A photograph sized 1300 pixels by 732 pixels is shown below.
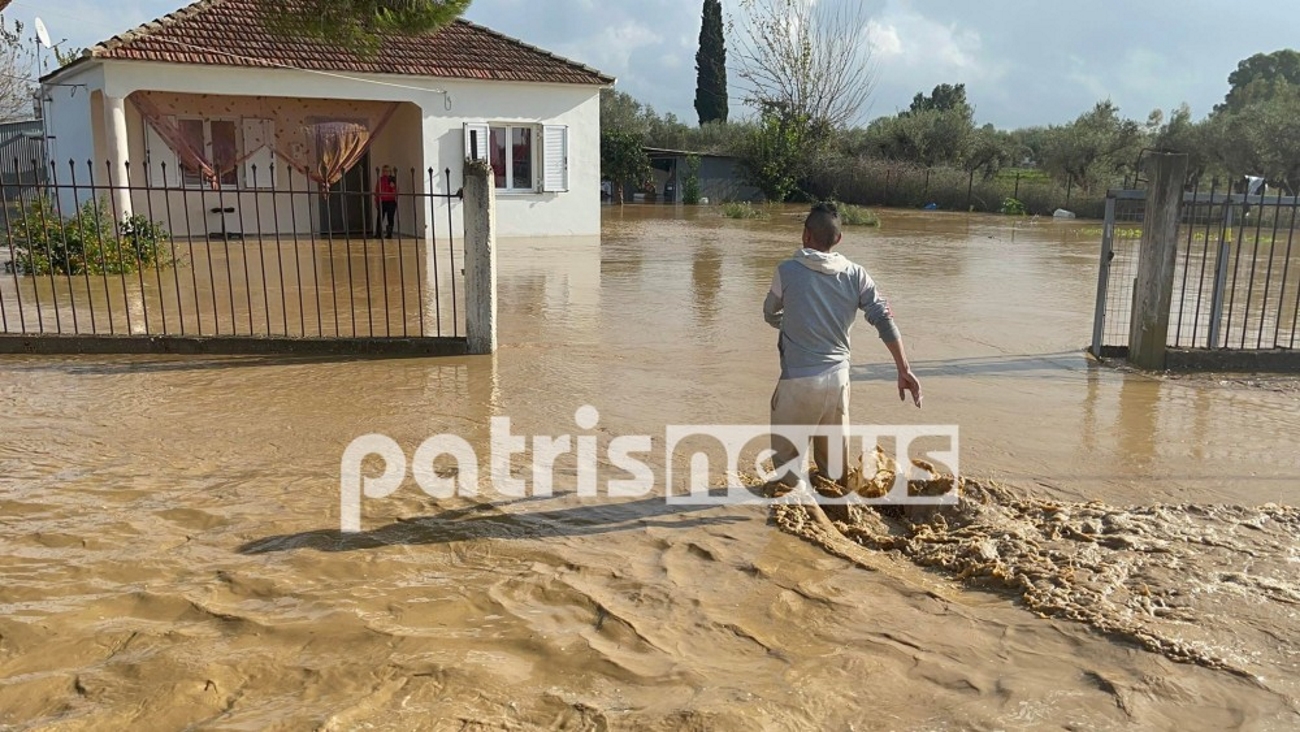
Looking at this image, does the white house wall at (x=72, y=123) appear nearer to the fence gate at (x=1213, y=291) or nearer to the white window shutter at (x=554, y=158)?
the white window shutter at (x=554, y=158)

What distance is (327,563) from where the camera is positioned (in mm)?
4371

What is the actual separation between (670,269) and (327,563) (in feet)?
39.8

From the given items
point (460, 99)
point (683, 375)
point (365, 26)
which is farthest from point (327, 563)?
point (460, 99)

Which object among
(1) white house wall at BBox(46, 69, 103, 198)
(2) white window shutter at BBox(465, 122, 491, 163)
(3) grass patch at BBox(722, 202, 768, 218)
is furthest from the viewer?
(3) grass patch at BBox(722, 202, 768, 218)

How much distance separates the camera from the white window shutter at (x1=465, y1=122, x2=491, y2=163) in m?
19.9

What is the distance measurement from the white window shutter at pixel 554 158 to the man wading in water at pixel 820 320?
1655 cm

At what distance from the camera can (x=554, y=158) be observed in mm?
20938

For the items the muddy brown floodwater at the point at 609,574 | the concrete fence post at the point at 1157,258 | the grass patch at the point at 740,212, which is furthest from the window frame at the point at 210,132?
the concrete fence post at the point at 1157,258

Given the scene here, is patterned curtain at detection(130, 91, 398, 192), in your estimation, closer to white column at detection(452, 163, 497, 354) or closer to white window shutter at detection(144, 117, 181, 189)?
white window shutter at detection(144, 117, 181, 189)

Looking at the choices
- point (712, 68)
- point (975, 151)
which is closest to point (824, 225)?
point (975, 151)

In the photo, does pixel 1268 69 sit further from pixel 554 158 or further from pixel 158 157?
pixel 158 157

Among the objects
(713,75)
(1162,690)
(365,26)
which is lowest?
(1162,690)

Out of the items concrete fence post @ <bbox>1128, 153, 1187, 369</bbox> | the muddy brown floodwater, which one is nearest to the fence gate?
concrete fence post @ <bbox>1128, 153, 1187, 369</bbox>

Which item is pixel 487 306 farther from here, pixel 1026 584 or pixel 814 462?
pixel 1026 584
